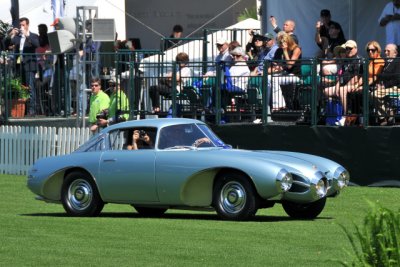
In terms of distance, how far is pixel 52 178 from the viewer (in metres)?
16.6

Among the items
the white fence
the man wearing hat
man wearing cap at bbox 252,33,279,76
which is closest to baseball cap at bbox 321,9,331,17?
the man wearing hat

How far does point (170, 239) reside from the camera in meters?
13.3

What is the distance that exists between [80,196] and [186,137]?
1.58 meters

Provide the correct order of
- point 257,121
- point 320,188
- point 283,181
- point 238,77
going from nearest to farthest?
1. point 283,181
2. point 320,188
3. point 257,121
4. point 238,77

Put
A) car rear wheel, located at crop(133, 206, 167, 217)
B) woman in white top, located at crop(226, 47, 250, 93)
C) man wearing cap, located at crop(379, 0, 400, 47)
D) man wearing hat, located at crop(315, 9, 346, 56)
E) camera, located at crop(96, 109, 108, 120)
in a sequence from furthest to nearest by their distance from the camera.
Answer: camera, located at crop(96, 109, 108, 120) < man wearing hat, located at crop(315, 9, 346, 56) < man wearing cap, located at crop(379, 0, 400, 47) < woman in white top, located at crop(226, 47, 250, 93) < car rear wheel, located at crop(133, 206, 167, 217)

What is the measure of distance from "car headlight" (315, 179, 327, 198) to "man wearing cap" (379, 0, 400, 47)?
311 inches

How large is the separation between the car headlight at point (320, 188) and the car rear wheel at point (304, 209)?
473 mm

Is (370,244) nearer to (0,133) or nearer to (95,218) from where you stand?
(95,218)

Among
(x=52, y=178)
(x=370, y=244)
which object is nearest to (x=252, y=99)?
(x=52, y=178)

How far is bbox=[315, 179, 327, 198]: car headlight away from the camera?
49.5 feet

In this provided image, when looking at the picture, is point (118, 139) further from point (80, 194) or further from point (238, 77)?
point (238, 77)

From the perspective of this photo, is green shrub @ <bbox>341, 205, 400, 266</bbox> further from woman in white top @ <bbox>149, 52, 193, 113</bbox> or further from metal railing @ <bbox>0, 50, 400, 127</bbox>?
woman in white top @ <bbox>149, 52, 193, 113</bbox>

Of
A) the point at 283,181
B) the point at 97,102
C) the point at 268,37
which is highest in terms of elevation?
the point at 268,37

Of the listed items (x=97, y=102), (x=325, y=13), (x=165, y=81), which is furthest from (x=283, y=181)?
(x=97, y=102)
